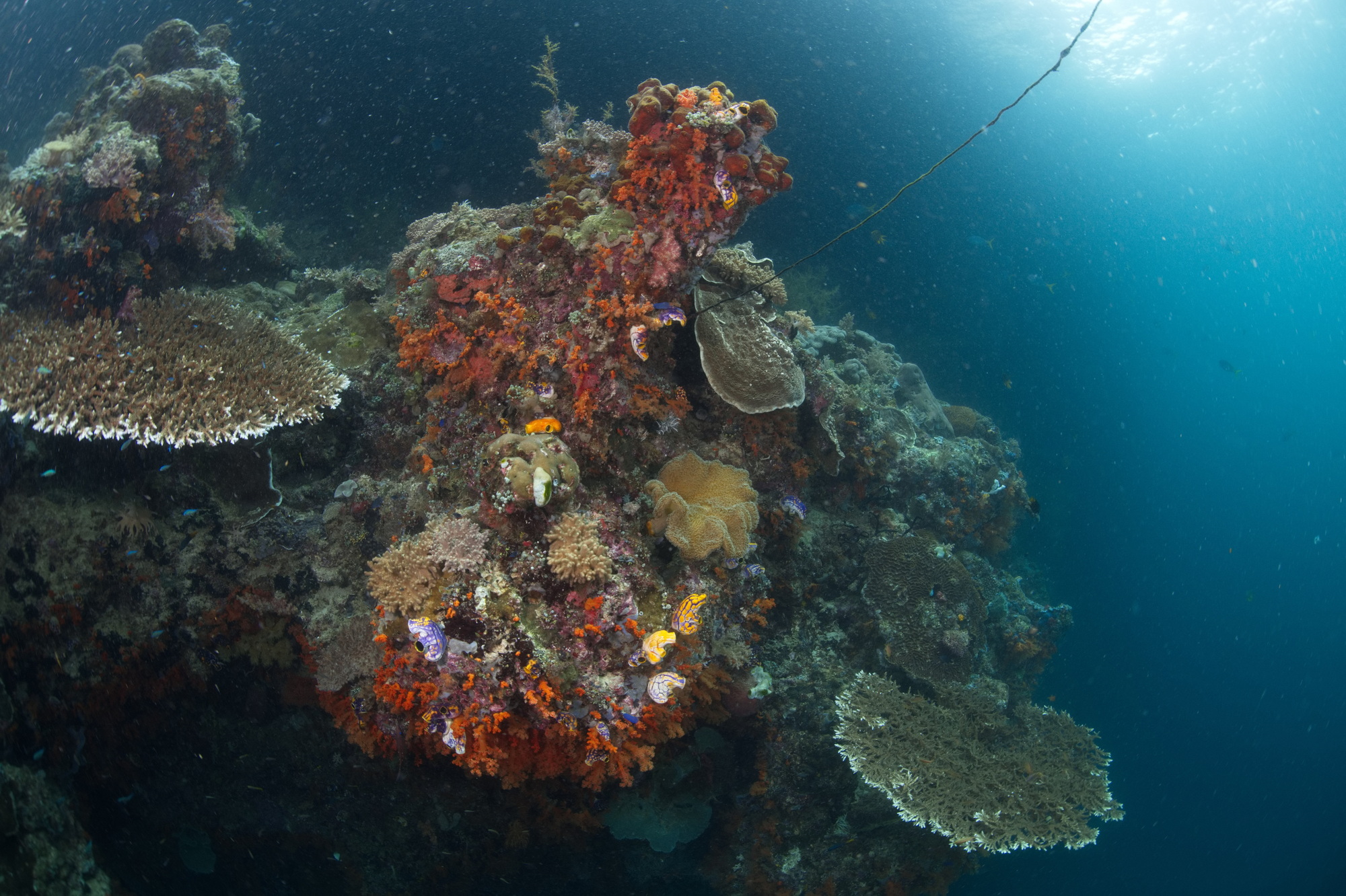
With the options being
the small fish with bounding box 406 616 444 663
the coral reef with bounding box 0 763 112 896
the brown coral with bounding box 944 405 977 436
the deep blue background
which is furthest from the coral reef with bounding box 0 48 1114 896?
the brown coral with bounding box 944 405 977 436

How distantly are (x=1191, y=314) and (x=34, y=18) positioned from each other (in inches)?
3454

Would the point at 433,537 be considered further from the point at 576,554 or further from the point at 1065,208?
the point at 1065,208

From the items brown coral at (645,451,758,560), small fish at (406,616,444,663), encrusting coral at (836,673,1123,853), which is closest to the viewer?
small fish at (406,616,444,663)

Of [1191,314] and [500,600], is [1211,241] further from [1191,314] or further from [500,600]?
[500,600]

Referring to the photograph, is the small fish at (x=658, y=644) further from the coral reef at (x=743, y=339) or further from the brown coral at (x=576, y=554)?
A: the coral reef at (x=743, y=339)

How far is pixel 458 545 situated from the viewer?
10.3 ft

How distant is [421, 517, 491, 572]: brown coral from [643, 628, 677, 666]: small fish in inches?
43.5

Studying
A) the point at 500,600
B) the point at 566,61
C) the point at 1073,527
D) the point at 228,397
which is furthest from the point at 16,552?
the point at 1073,527

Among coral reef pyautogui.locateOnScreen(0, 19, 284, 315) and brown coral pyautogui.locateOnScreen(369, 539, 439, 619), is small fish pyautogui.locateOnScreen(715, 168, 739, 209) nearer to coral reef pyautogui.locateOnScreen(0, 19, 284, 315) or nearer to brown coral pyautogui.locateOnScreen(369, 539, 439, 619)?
brown coral pyautogui.locateOnScreen(369, 539, 439, 619)

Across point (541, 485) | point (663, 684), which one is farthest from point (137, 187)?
point (663, 684)

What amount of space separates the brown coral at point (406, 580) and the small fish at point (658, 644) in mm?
1277

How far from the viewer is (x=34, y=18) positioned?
1005 centimetres

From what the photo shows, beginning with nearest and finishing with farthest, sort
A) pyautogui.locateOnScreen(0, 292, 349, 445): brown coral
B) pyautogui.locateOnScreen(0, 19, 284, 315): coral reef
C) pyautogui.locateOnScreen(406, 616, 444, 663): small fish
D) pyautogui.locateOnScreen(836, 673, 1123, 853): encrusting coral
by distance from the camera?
1. pyautogui.locateOnScreen(406, 616, 444, 663): small fish
2. pyautogui.locateOnScreen(0, 292, 349, 445): brown coral
3. pyautogui.locateOnScreen(0, 19, 284, 315): coral reef
4. pyautogui.locateOnScreen(836, 673, 1123, 853): encrusting coral

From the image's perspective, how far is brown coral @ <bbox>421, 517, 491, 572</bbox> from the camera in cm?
311
